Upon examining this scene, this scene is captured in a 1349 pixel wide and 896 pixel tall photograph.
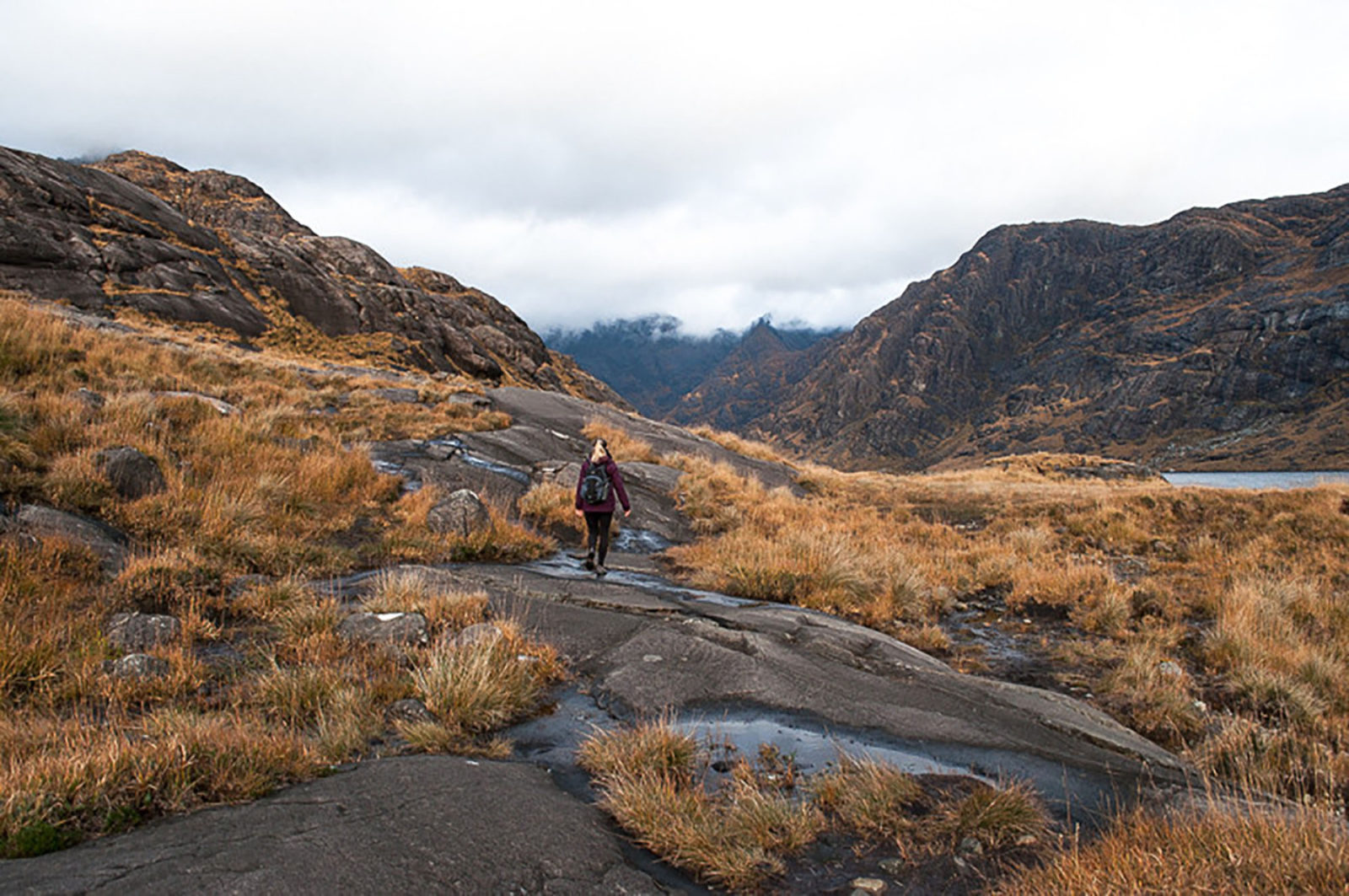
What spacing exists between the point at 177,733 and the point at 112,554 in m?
5.03

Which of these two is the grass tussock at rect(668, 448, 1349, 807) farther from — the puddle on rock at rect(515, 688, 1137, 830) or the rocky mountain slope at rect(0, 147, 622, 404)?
the rocky mountain slope at rect(0, 147, 622, 404)

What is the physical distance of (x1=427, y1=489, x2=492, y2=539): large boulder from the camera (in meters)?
11.2

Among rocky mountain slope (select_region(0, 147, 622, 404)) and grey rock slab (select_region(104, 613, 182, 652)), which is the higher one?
rocky mountain slope (select_region(0, 147, 622, 404))

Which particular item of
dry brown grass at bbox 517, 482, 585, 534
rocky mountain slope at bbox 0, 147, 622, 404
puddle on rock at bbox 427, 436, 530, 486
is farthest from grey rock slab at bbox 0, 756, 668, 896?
rocky mountain slope at bbox 0, 147, 622, 404

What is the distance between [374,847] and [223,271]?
5660 cm

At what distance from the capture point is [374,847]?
117 inches

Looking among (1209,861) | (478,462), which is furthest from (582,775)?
(478,462)

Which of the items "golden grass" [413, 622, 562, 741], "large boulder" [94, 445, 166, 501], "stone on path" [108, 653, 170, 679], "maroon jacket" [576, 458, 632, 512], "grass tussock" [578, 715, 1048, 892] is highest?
"large boulder" [94, 445, 166, 501]

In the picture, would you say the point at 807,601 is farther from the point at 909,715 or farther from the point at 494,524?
the point at 494,524

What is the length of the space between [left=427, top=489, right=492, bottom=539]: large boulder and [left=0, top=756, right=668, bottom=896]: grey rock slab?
7623mm

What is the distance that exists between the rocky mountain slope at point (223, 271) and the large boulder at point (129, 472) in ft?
113

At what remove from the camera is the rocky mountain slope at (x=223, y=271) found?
3572 cm

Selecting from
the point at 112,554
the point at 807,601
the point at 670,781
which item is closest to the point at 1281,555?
the point at 807,601

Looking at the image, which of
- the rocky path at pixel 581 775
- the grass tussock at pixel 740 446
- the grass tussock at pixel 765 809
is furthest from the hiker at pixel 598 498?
the grass tussock at pixel 740 446
